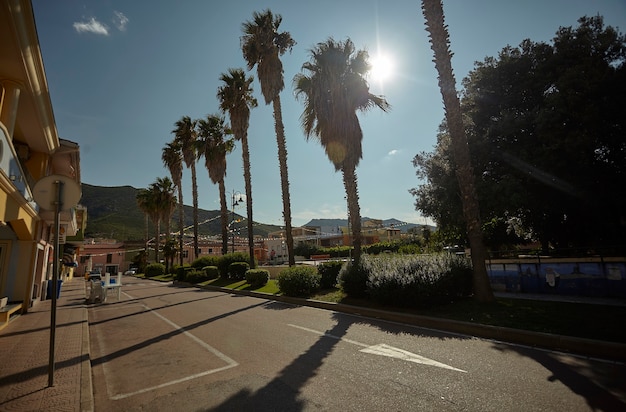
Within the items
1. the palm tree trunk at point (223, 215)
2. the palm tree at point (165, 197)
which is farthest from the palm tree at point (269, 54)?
the palm tree at point (165, 197)

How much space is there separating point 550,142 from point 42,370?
17.6 meters

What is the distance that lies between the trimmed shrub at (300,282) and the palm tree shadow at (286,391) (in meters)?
7.59

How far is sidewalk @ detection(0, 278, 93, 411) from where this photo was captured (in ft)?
13.4

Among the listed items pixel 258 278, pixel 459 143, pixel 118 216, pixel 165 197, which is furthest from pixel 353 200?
pixel 118 216

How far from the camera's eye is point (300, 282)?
45.8 ft

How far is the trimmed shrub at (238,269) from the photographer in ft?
76.0

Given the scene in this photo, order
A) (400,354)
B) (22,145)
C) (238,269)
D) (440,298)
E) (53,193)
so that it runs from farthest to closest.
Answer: (238,269), (22,145), (440,298), (400,354), (53,193)

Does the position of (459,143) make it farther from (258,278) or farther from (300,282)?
(258,278)

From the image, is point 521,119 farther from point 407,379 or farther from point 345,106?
point 407,379

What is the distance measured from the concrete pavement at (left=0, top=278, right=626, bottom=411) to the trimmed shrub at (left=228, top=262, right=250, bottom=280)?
518 inches

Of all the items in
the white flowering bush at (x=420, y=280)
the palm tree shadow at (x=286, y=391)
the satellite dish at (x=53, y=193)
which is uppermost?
the satellite dish at (x=53, y=193)

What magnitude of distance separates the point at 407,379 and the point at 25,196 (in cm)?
1011

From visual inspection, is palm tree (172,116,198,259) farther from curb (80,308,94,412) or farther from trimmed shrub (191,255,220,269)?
curb (80,308,94,412)

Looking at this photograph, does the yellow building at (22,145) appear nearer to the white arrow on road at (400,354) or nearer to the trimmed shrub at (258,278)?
the white arrow on road at (400,354)
